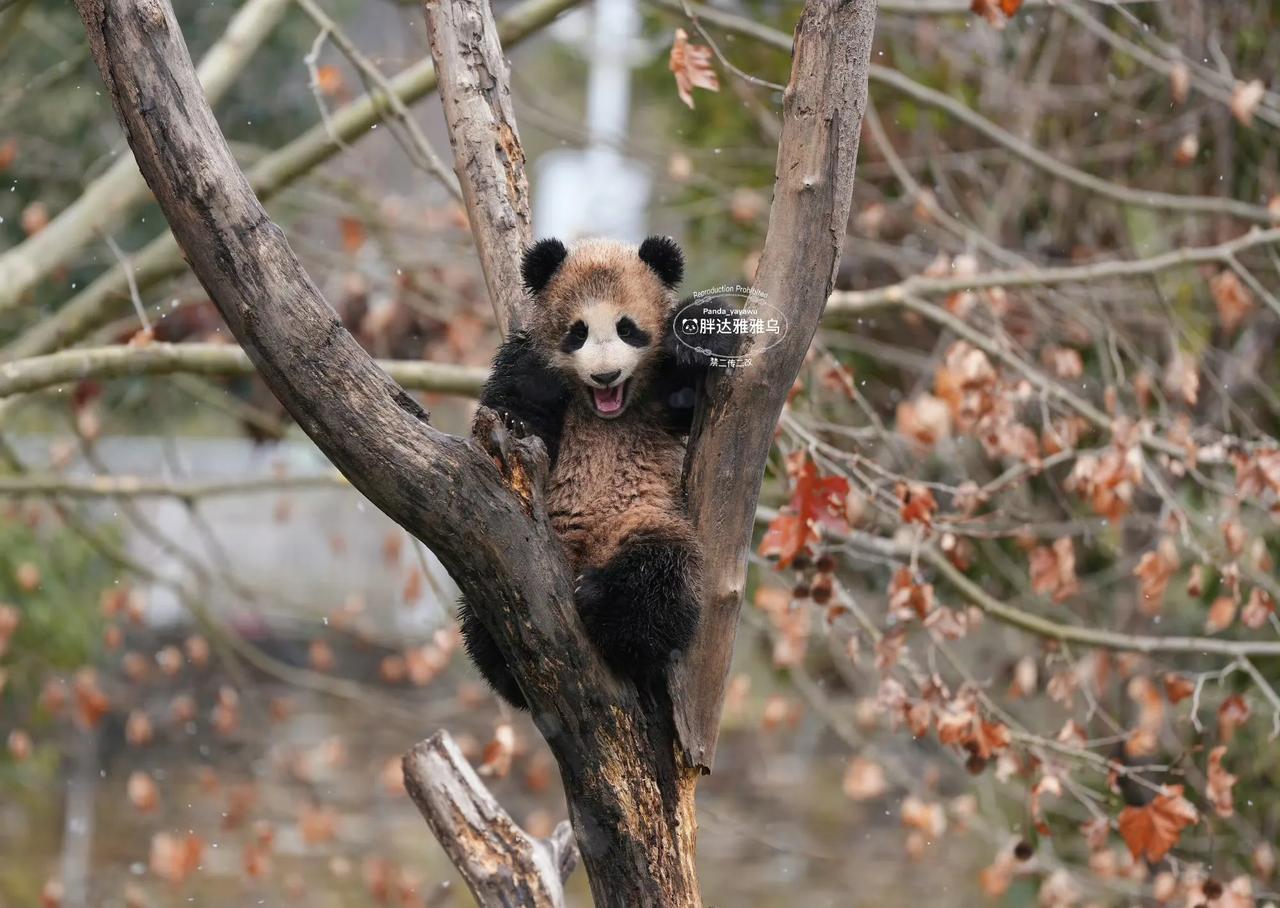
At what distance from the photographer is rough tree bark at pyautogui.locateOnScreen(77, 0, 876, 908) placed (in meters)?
1.97

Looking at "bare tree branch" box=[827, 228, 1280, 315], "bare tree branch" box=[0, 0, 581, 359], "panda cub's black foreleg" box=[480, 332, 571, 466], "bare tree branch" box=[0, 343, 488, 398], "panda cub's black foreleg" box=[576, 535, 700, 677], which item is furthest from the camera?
"bare tree branch" box=[0, 0, 581, 359]

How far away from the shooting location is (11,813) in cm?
948

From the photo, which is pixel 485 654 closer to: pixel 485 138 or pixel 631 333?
pixel 631 333

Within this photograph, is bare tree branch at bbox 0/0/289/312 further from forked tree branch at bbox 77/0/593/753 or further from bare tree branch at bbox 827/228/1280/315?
forked tree branch at bbox 77/0/593/753

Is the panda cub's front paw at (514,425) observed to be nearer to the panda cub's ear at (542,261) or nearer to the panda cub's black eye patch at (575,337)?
the panda cub's black eye patch at (575,337)

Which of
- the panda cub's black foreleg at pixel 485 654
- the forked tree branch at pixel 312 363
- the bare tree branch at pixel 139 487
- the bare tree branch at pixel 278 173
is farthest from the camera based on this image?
the bare tree branch at pixel 139 487

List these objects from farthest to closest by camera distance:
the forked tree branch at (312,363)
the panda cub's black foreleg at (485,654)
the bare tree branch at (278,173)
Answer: the bare tree branch at (278,173) → the panda cub's black foreleg at (485,654) → the forked tree branch at (312,363)

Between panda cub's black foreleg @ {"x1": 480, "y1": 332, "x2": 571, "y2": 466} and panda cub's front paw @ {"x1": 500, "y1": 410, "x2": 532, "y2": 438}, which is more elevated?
panda cub's black foreleg @ {"x1": 480, "y1": 332, "x2": 571, "y2": 466}

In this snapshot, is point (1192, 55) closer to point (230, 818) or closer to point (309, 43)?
point (309, 43)

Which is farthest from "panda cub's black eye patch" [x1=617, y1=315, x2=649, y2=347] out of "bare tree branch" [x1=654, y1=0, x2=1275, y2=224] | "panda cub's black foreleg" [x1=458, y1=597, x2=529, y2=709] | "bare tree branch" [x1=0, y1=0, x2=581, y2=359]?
"bare tree branch" [x1=654, y1=0, x2=1275, y2=224]

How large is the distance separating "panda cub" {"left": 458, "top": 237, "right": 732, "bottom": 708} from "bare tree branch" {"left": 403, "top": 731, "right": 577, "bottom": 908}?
33 cm

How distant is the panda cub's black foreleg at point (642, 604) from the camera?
2219 mm

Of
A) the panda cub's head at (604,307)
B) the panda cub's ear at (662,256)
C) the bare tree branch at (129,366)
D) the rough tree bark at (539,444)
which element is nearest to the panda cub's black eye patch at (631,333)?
the panda cub's head at (604,307)

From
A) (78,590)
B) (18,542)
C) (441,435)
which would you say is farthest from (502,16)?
(78,590)
